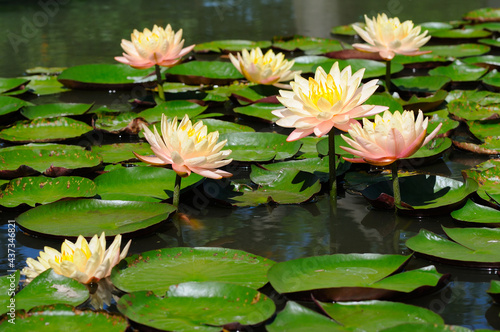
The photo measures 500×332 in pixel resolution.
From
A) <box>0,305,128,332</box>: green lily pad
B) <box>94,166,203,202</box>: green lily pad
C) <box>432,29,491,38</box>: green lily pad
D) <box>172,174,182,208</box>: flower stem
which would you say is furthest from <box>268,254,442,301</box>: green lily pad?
<box>432,29,491,38</box>: green lily pad

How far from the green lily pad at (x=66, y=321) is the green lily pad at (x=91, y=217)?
0.58 meters

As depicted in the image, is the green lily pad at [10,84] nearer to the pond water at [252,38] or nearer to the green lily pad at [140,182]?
the pond water at [252,38]

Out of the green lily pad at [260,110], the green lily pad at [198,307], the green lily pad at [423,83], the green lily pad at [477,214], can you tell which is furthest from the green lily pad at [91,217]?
the green lily pad at [423,83]

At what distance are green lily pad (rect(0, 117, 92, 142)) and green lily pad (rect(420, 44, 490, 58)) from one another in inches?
146

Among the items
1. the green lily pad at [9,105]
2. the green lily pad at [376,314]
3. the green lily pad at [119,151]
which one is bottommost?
the green lily pad at [376,314]

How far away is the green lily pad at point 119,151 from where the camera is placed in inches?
129

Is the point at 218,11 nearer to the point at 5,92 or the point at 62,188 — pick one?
the point at 5,92

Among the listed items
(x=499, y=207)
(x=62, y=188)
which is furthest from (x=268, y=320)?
(x=62, y=188)

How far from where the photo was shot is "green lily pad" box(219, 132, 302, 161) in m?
3.18

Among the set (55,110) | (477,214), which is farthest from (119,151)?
(477,214)

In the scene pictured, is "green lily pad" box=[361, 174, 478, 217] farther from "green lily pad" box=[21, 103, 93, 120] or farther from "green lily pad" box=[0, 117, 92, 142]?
"green lily pad" box=[21, 103, 93, 120]

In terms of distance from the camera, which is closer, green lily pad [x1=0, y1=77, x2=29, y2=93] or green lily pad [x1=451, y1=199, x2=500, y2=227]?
green lily pad [x1=451, y1=199, x2=500, y2=227]

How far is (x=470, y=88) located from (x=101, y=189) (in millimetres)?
3227

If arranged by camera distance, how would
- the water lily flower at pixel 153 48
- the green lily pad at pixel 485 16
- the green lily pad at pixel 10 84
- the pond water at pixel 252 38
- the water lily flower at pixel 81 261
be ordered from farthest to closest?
1. the green lily pad at pixel 485 16
2. the green lily pad at pixel 10 84
3. the water lily flower at pixel 153 48
4. the pond water at pixel 252 38
5. the water lily flower at pixel 81 261
